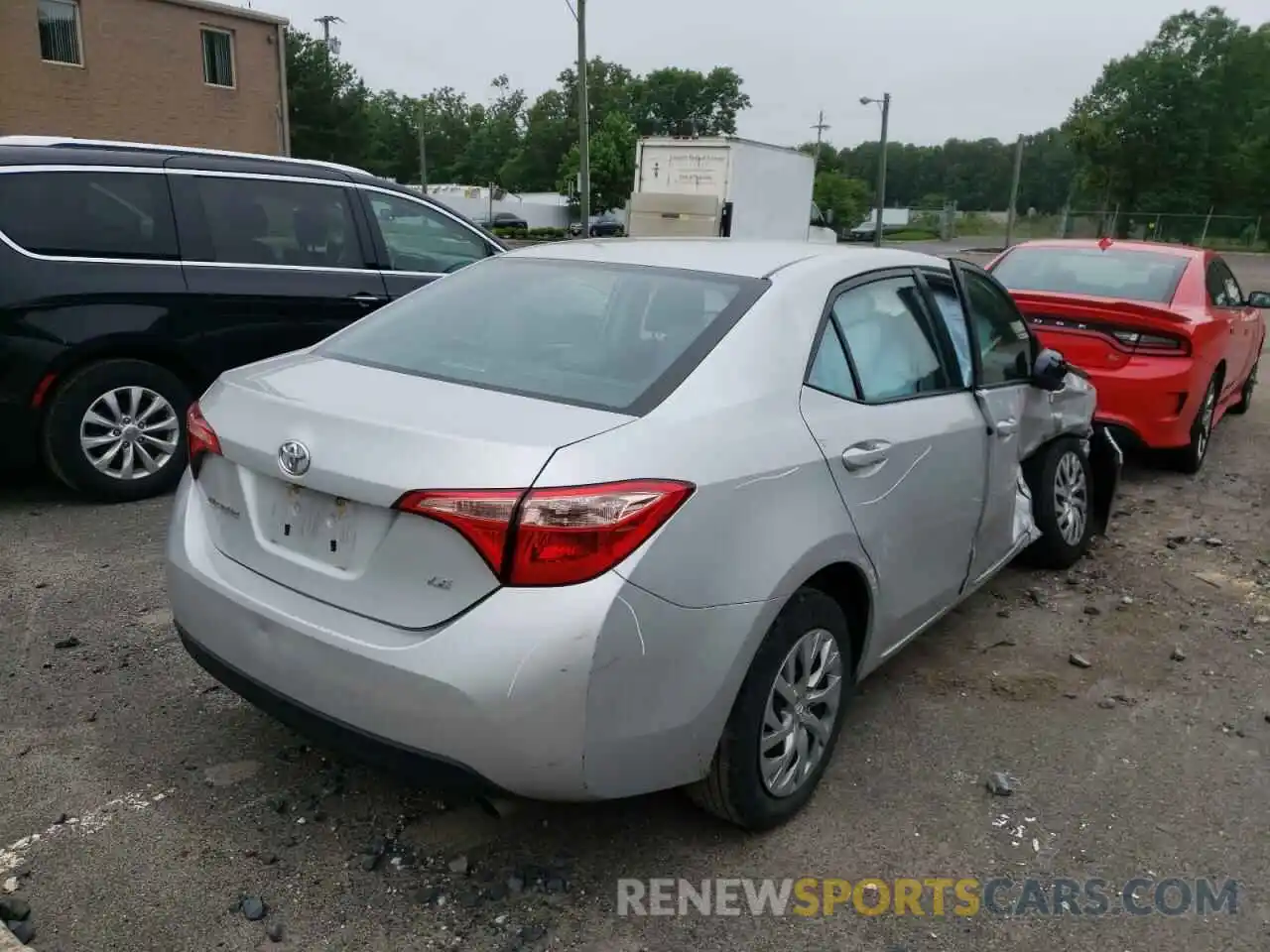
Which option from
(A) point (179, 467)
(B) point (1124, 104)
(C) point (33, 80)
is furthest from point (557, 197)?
(A) point (179, 467)

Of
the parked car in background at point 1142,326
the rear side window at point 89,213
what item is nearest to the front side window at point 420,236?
the rear side window at point 89,213

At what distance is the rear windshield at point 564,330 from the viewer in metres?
2.68

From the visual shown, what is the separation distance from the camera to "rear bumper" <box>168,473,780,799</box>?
7.18ft

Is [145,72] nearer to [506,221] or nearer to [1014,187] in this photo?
[506,221]

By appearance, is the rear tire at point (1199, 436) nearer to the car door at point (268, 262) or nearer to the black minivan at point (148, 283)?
the black minivan at point (148, 283)

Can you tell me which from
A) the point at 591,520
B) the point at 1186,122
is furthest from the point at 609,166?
the point at 591,520

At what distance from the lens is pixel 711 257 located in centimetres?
329

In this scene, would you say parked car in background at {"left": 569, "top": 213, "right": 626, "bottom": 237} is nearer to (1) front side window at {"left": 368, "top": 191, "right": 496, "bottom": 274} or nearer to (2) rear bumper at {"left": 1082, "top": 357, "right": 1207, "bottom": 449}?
(1) front side window at {"left": 368, "top": 191, "right": 496, "bottom": 274}

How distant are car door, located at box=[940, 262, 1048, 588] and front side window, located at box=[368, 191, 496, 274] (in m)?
3.53

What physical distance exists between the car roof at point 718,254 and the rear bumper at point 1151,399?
330 centimetres

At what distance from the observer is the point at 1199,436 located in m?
6.89

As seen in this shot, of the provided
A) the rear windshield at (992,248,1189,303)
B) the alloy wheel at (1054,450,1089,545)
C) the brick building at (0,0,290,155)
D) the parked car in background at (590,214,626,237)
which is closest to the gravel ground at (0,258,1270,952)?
the alloy wheel at (1054,450,1089,545)

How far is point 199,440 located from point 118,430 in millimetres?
3013

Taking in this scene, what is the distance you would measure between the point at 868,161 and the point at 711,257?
102m
